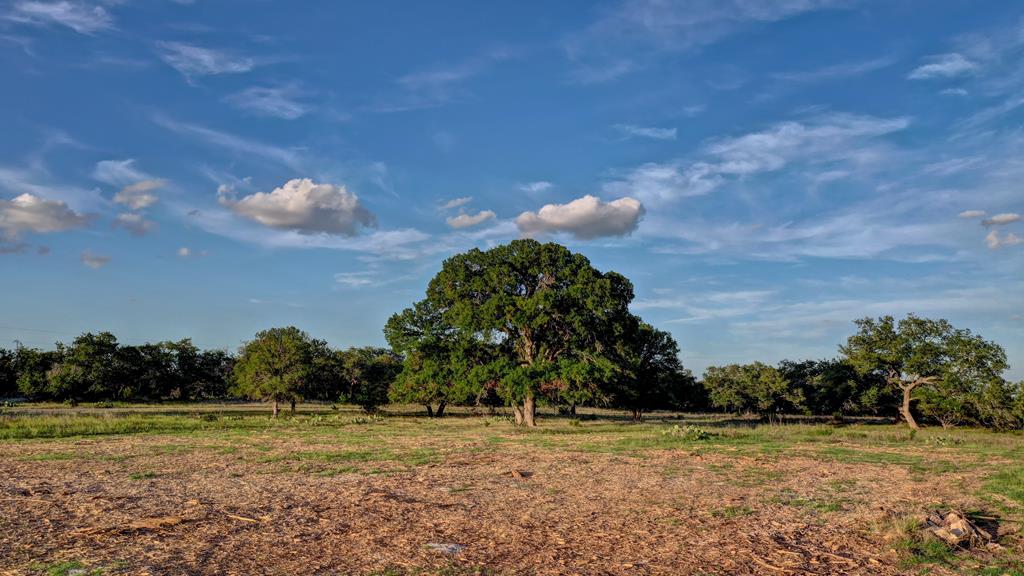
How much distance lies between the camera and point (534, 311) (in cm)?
3900

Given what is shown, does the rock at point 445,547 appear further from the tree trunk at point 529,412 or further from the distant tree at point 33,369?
the distant tree at point 33,369

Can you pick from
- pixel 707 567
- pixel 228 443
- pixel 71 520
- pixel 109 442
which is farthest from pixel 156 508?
pixel 109 442

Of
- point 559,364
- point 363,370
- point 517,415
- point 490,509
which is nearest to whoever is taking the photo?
point 490,509

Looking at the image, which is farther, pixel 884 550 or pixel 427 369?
pixel 427 369

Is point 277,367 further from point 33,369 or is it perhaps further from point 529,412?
point 33,369

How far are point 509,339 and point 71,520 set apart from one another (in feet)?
108

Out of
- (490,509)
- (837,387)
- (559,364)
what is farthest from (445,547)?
(837,387)

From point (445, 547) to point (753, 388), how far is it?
213ft

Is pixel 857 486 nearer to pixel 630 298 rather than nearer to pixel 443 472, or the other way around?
pixel 443 472

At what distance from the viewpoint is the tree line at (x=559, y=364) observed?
1556 inches

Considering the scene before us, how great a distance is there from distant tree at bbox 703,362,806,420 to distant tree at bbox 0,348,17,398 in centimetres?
9460

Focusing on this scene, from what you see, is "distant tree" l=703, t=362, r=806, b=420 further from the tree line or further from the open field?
the open field

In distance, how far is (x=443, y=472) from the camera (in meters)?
16.5

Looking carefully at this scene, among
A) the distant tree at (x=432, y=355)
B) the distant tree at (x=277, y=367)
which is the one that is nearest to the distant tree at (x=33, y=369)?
the distant tree at (x=277, y=367)
